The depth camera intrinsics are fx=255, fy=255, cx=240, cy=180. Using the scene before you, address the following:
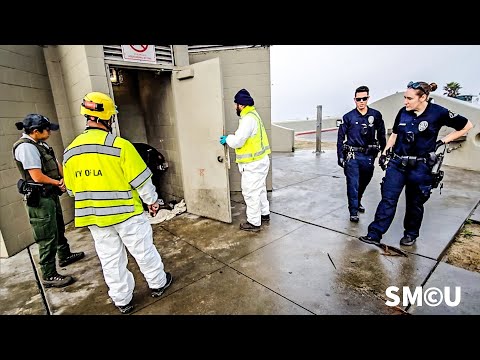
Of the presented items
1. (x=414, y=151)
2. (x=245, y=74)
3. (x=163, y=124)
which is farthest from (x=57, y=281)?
(x=245, y=74)

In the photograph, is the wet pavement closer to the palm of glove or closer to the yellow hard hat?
the palm of glove

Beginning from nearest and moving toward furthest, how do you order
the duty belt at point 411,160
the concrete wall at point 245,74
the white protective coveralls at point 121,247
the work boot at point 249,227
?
the white protective coveralls at point 121,247 → the duty belt at point 411,160 → the work boot at point 249,227 → the concrete wall at point 245,74

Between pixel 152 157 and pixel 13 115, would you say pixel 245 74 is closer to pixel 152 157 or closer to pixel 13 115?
pixel 152 157

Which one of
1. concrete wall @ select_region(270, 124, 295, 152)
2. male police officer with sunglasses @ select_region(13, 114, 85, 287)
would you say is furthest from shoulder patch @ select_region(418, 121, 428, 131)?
concrete wall @ select_region(270, 124, 295, 152)

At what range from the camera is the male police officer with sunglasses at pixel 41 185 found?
242cm

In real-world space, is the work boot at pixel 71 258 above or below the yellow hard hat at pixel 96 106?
below

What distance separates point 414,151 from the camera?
2682 millimetres

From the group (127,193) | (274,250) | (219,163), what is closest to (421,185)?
(274,250)

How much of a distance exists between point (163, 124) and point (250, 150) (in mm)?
2140

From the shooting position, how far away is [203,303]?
88.0 inches

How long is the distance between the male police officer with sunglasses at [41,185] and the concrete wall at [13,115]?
1.13 metres

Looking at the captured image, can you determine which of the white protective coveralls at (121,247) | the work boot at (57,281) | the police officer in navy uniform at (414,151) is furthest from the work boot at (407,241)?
the work boot at (57,281)

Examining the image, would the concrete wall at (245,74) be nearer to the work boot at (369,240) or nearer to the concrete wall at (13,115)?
the concrete wall at (13,115)

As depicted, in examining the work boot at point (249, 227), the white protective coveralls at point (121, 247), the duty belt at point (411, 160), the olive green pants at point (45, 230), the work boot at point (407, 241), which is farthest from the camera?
the work boot at point (249, 227)
